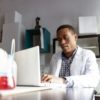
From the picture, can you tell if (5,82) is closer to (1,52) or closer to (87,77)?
(1,52)

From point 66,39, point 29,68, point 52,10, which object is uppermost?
point 52,10

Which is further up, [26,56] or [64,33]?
[64,33]

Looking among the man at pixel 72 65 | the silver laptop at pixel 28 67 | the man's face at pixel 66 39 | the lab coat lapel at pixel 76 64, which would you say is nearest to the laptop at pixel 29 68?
the silver laptop at pixel 28 67

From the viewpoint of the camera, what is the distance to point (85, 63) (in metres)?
1.99

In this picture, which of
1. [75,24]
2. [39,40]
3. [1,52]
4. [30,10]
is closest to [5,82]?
[1,52]

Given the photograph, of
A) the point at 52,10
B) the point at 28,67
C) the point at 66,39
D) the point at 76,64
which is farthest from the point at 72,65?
the point at 52,10

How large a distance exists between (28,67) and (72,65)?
847mm

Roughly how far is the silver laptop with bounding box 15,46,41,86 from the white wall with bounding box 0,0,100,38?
1.91m

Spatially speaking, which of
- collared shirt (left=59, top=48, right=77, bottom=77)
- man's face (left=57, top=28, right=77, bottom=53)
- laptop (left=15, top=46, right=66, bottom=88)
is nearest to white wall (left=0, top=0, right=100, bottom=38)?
man's face (left=57, top=28, right=77, bottom=53)

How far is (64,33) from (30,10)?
4.10 ft

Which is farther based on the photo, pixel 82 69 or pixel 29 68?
pixel 82 69

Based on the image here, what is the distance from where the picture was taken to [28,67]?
126 cm

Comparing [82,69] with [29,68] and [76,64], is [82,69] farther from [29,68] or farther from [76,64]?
[29,68]

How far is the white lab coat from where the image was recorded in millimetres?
1515
